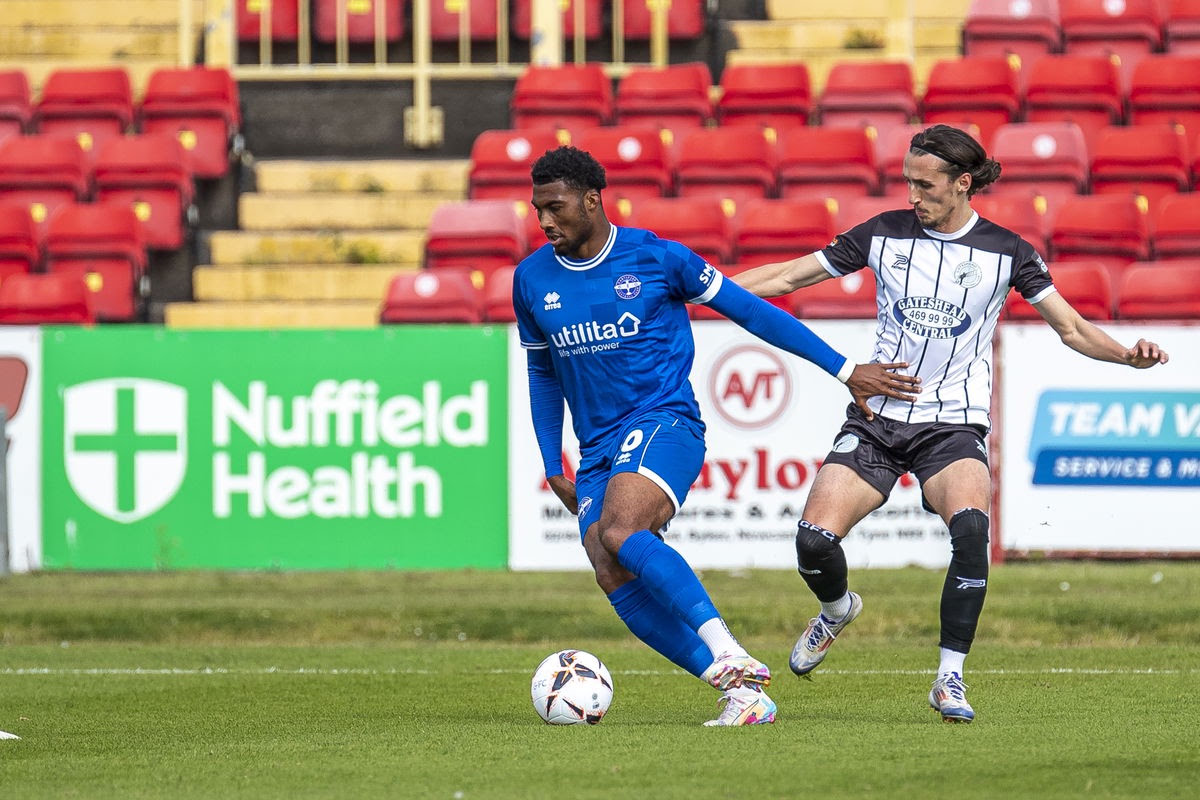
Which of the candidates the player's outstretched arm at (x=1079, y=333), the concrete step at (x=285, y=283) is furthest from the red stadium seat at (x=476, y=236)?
the player's outstretched arm at (x=1079, y=333)

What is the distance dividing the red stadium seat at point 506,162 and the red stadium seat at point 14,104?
503cm

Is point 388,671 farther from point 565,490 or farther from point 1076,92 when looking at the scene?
point 1076,92

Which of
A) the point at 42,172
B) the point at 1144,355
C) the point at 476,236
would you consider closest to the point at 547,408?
the point at 1144,355

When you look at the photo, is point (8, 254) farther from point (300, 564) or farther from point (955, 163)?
point (955, 163)

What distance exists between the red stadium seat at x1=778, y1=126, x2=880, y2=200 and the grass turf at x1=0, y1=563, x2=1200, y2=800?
17.1ft

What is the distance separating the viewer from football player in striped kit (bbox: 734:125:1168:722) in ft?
24.0

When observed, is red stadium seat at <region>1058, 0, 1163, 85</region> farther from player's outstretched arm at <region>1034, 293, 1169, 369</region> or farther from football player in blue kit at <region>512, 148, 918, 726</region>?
football player in blue kit at <region>512, 148, 918, 726</region>

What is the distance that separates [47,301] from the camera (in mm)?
15586

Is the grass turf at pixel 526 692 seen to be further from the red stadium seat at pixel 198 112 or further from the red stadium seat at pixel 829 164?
the red stadium seat at pixel 198 112

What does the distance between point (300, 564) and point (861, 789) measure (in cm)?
876

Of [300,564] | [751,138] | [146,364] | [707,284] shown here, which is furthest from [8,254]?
[707,284]

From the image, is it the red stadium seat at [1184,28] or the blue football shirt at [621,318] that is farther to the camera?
the red stadium seat at [1184,28]

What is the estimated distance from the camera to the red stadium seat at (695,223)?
52.5 ft

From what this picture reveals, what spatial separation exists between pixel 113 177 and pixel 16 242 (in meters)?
1.54
